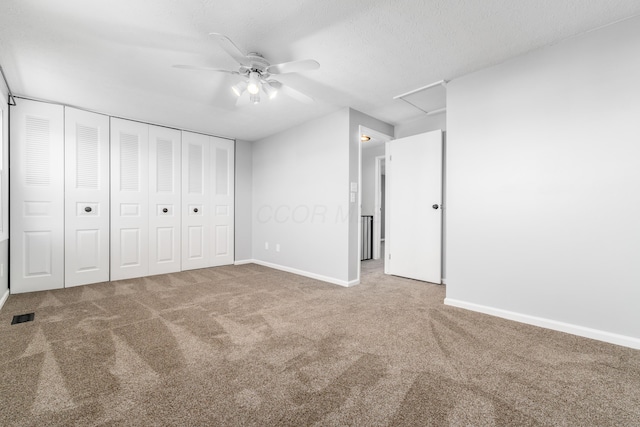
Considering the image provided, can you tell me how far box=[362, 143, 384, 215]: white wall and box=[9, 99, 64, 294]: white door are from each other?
5081 millimetres

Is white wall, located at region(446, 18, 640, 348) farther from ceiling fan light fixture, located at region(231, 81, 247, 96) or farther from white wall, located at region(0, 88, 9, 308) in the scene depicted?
white wall, located at region(0, 88, 9, 308)

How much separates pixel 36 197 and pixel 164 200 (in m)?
1.40

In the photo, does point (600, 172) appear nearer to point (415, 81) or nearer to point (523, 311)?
point (523, 311)

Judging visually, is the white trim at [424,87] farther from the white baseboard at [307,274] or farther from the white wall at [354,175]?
the white baseboard at [307,274]

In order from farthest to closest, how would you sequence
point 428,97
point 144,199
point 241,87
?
1. point 144,199
2. point 428,97
3. point 241,87

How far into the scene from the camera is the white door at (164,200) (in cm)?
418

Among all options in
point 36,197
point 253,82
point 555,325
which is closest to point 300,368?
point 555,325

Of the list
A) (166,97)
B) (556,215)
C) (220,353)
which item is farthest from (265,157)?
(556,215)

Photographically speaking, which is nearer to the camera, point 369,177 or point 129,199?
point 129,199

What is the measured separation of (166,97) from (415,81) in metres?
2.86

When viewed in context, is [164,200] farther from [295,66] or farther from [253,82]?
[295,66]

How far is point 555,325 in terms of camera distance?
223cm

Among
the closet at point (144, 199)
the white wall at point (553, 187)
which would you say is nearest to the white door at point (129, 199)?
the closet at point (144, 199)

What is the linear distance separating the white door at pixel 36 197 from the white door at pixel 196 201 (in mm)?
1481
